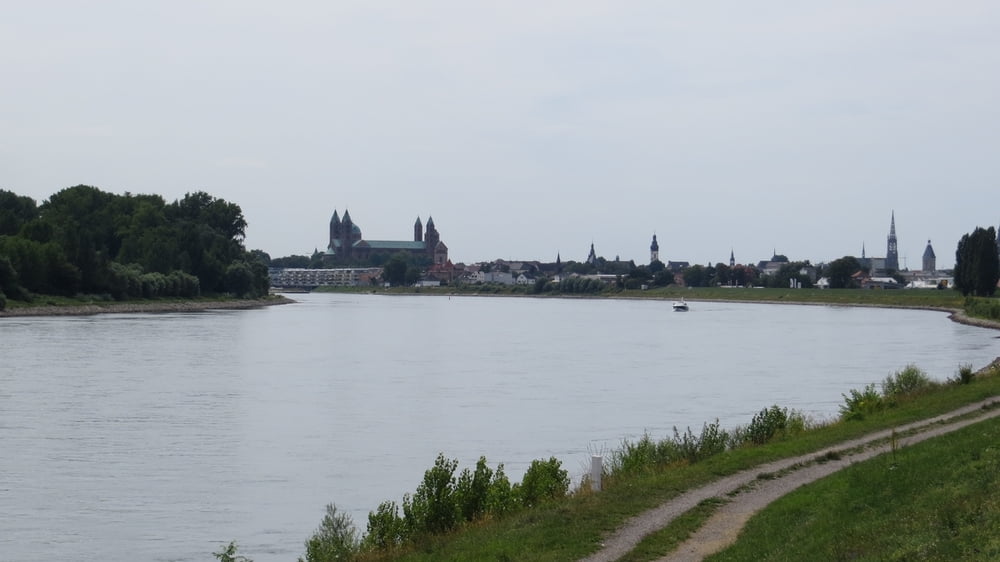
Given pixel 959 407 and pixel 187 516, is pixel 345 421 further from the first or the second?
pixel 959 407

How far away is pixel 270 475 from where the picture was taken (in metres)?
24.4

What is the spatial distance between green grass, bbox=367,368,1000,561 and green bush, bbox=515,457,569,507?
0.78m

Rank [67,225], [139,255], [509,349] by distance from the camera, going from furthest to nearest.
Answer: [139,255] < [67,225] < [509,349]

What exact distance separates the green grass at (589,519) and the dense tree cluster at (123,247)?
280 ft

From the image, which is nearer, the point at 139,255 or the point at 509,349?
the point at 509,349

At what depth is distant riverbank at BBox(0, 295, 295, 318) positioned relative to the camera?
9594 cm

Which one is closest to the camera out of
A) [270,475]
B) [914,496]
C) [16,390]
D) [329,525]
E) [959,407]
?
[914,496]

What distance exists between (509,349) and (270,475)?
139ft

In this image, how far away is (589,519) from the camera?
13.7 metres

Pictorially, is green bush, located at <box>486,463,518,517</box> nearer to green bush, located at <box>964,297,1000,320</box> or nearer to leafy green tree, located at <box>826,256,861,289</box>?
Result: green bush, located at <box>964,297,1000,320</box>

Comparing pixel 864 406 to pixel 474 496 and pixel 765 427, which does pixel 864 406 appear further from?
pixel 474 496

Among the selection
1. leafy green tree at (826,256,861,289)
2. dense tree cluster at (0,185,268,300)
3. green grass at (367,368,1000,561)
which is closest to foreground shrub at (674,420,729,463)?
green grass at (367,368,1000,561)

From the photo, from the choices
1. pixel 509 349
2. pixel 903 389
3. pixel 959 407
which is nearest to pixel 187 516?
pixel 959 407

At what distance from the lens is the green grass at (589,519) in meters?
12.5
